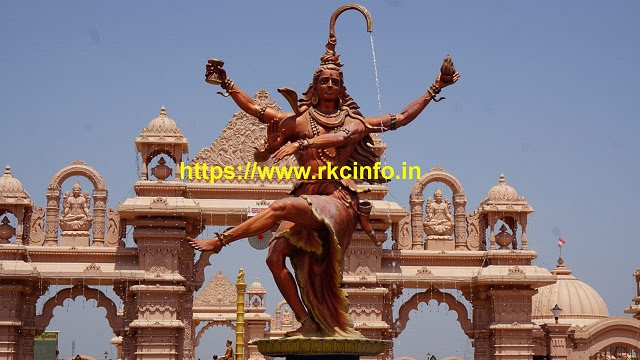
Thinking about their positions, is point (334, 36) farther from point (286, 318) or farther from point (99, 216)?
point (286, 318)

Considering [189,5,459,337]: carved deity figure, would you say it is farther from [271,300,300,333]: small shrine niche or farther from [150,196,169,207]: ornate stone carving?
[271,300,300,333]: small shrine niche

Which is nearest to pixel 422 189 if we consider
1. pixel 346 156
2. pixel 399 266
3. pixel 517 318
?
pixel 399 266

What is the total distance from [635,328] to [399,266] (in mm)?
6484

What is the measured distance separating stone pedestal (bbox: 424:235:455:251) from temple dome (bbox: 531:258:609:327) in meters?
6.49

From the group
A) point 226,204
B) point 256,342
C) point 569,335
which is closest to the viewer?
point 256,342

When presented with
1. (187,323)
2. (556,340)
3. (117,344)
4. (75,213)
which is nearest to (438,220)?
(556,340)

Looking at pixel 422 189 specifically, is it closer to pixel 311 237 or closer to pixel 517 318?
pixel 517 318

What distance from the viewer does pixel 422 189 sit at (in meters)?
23.5

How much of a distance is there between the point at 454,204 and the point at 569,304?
24.1ft

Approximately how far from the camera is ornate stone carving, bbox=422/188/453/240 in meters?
23.3

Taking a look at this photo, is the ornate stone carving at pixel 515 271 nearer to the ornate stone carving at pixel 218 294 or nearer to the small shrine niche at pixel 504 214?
the small shrine niche at pixel 504 214

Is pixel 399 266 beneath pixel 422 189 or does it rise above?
beneath

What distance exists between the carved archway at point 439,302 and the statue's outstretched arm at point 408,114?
1382 centimetres

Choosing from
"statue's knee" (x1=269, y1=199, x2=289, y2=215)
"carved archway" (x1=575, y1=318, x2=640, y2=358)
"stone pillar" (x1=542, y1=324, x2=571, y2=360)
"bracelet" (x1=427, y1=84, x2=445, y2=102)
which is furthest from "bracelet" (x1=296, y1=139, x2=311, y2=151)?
"carved archway" (x1=575, y1=318, x2=640, y2=358)
